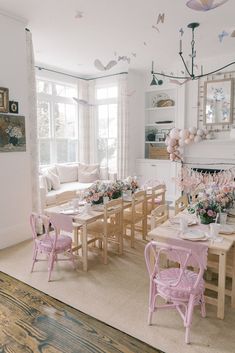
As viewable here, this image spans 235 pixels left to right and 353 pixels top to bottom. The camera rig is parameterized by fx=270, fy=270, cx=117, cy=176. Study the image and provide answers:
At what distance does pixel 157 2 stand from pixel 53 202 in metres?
3.51

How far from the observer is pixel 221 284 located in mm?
2195

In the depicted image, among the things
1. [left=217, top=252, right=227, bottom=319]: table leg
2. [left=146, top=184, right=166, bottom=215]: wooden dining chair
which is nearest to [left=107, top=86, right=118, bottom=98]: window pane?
[left=146, top=184, right=166, bottom=215]: wooden dining chair

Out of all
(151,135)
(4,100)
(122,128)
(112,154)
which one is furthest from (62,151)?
(4,100)

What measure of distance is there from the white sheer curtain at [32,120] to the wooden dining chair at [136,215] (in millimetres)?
1447

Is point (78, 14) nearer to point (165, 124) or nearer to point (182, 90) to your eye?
point (182, 90)

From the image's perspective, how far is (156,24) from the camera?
12.7 ft

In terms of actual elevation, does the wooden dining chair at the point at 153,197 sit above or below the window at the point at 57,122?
below

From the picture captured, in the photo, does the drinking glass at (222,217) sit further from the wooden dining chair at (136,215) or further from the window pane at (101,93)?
the window pane at (101,93)

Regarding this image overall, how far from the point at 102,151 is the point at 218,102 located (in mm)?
3083

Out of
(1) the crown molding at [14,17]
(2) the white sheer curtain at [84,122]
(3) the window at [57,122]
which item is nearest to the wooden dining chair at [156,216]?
(1) the crown molding at [14,17]

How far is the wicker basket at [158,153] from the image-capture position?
258 inches

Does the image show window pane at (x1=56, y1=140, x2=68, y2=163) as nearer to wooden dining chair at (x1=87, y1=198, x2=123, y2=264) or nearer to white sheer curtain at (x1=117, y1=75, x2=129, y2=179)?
white sheer curtain at (x1=117, y1=75, x2=129, y2=179)

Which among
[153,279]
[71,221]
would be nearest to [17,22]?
[71,221]

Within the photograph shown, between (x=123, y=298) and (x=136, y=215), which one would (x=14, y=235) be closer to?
(x=136, y=215)
